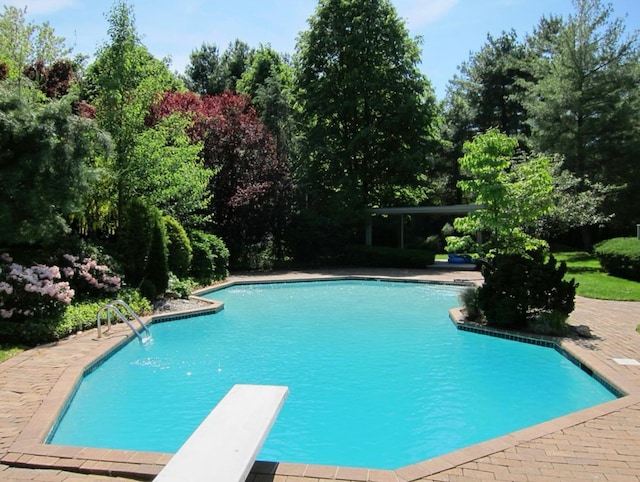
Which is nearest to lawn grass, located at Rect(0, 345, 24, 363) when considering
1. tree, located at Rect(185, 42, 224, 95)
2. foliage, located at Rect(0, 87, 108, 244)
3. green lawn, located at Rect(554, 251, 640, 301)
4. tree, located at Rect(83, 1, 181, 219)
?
foliage, located at Rect(0, 87, 108, 244)

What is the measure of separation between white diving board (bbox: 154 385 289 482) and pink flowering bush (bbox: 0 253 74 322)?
18.5 ft

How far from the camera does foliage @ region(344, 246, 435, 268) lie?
22.3m

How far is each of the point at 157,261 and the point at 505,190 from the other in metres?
8.43

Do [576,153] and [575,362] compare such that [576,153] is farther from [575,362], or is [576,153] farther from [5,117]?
[5,117]

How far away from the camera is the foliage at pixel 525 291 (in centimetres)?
958

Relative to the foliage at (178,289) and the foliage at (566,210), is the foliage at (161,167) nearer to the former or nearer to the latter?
the foliage at (178,289)

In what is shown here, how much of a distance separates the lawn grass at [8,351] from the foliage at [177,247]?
22.8ft

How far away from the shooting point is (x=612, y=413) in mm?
5246

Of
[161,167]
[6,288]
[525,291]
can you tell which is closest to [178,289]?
[161,167]

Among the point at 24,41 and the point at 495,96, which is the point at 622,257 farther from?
the point at 24,41

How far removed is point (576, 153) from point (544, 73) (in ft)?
18.5

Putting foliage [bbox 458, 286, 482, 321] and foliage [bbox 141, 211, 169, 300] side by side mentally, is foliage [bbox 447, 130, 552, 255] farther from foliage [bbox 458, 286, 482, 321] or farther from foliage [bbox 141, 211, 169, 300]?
foliage [bbox 141, 211, 169, 300]

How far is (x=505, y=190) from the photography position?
382 inches

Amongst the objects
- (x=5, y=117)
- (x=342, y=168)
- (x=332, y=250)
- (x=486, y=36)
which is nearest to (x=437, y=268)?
(x=332, y=250)
